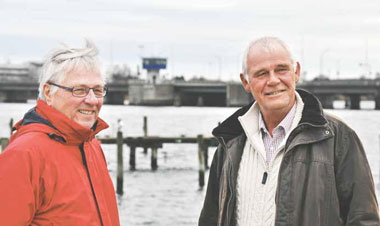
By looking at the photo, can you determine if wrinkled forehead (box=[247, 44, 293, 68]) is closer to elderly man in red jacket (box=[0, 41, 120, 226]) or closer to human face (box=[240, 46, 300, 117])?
human face (box=[240, 46, 300, 117])

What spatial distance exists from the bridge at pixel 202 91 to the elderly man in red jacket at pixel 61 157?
93900mm

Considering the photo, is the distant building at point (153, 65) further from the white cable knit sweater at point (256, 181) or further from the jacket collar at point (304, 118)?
the white cable knit sweater at point (256, 181)

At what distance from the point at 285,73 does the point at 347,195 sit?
0.88 meters

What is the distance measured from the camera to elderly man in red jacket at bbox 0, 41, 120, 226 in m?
3.05

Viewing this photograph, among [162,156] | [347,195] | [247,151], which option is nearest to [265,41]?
[247,151]

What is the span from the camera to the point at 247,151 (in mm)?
4004

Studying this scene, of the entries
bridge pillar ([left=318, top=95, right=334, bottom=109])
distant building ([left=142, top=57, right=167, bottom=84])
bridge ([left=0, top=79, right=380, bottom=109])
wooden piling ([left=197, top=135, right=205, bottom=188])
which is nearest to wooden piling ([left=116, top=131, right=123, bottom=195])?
wooden piling ([left=197, top=135, right=205, bottom=188])

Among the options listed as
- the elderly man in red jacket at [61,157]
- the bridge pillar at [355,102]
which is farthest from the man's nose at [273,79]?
the bridge pillar at [355,102]

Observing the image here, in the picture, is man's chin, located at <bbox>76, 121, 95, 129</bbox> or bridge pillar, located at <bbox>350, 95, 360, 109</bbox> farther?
bridge pillar, located at <bbox>350, 95, 360, 109</bbox>

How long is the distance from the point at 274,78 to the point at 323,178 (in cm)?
73

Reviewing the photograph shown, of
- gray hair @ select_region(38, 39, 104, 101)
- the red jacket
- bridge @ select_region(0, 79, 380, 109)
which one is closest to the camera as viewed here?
the red jacket

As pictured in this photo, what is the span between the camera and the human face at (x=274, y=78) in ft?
12.2

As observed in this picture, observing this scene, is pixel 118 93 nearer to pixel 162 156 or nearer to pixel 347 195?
pixel 162 156

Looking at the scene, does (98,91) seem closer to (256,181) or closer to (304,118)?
(256,181)
